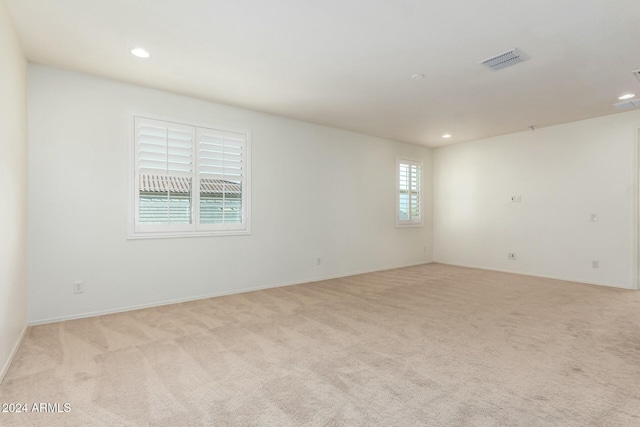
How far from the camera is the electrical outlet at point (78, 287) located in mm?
3577

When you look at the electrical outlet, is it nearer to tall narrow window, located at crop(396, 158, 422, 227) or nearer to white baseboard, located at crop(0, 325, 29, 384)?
white baseboard, located at crop(0, 325, 29, 384)

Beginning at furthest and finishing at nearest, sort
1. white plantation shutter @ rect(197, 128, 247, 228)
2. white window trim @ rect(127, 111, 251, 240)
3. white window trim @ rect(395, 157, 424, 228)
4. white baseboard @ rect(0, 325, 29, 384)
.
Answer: white window trim @ rect(395, 157, 424, 228)
white plantation shutter @ rect(197, 128, 247, 228)
white window trim @ rect(127, 111, 251, 240)
white baseboard @ rect(0, 325, 29, 384)

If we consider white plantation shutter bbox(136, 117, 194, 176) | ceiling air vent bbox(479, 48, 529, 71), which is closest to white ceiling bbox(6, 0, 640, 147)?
ceiling air vent bbox(479, 48, 529, 71)

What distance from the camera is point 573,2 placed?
2391 millimetres

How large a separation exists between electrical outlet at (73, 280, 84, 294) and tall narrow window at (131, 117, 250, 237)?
0.75 meters

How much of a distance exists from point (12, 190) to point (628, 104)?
730 cm

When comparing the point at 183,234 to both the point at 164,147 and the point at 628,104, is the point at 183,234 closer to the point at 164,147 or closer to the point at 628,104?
the point at 164,147

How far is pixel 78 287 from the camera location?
3592mm

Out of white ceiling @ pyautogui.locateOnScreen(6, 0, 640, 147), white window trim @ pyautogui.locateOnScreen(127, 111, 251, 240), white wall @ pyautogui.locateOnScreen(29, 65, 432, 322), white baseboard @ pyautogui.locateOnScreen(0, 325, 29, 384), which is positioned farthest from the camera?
white window trim @ pyautogui.locateOnScreen(127, 111, 251, 240)

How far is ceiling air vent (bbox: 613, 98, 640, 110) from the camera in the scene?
4.48 metres

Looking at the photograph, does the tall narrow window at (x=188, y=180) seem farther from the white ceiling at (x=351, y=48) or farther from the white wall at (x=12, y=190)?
the white wall at (x=12, y=190)

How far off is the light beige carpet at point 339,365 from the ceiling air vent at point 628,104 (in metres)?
2.76

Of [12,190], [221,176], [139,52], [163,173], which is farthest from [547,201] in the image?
[12,190]

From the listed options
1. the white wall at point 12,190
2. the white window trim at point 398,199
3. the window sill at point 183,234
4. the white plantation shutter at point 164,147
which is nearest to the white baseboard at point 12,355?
the white wall at point 12,190
